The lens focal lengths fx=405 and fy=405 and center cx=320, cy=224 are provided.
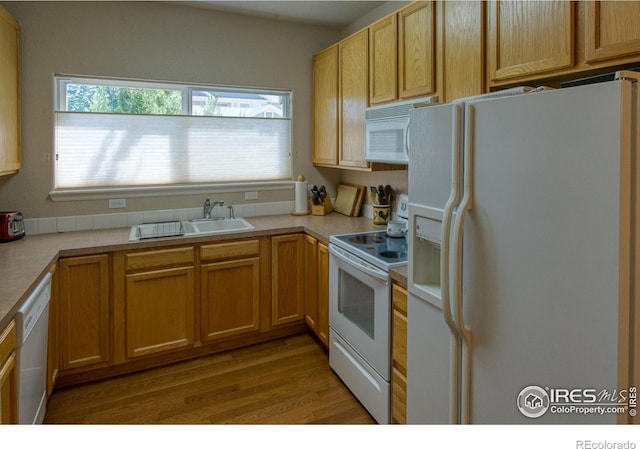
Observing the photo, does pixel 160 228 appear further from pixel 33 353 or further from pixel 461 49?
pixel 461 49

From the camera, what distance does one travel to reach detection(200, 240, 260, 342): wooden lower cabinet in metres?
2.80

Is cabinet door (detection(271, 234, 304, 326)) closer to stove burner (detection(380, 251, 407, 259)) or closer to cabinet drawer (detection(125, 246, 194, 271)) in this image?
cabinet drawer (detection(125, 246, 194, 271))

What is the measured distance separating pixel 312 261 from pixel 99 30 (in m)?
2.23

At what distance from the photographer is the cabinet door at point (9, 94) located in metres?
2.29

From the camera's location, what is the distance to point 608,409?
1.00 meters

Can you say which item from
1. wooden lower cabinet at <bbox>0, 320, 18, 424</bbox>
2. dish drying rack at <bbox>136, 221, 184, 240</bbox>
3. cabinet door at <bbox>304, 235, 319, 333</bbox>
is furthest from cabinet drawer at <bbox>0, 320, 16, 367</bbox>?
cabinet door at <bbox>304, 235, 319, 333</bbox>

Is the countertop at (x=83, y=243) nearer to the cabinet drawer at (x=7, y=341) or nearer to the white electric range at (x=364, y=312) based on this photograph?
the cabinet drawer at (x=7, y=341)

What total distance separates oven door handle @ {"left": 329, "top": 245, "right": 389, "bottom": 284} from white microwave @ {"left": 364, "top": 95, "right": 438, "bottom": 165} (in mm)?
613

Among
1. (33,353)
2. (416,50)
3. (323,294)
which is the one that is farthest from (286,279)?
(416,50)

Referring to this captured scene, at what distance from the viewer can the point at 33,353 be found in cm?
178

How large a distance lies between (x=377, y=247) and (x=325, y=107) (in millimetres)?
1581

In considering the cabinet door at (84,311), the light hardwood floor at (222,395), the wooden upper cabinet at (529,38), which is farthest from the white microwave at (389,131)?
the cabinet door at (84,311)
